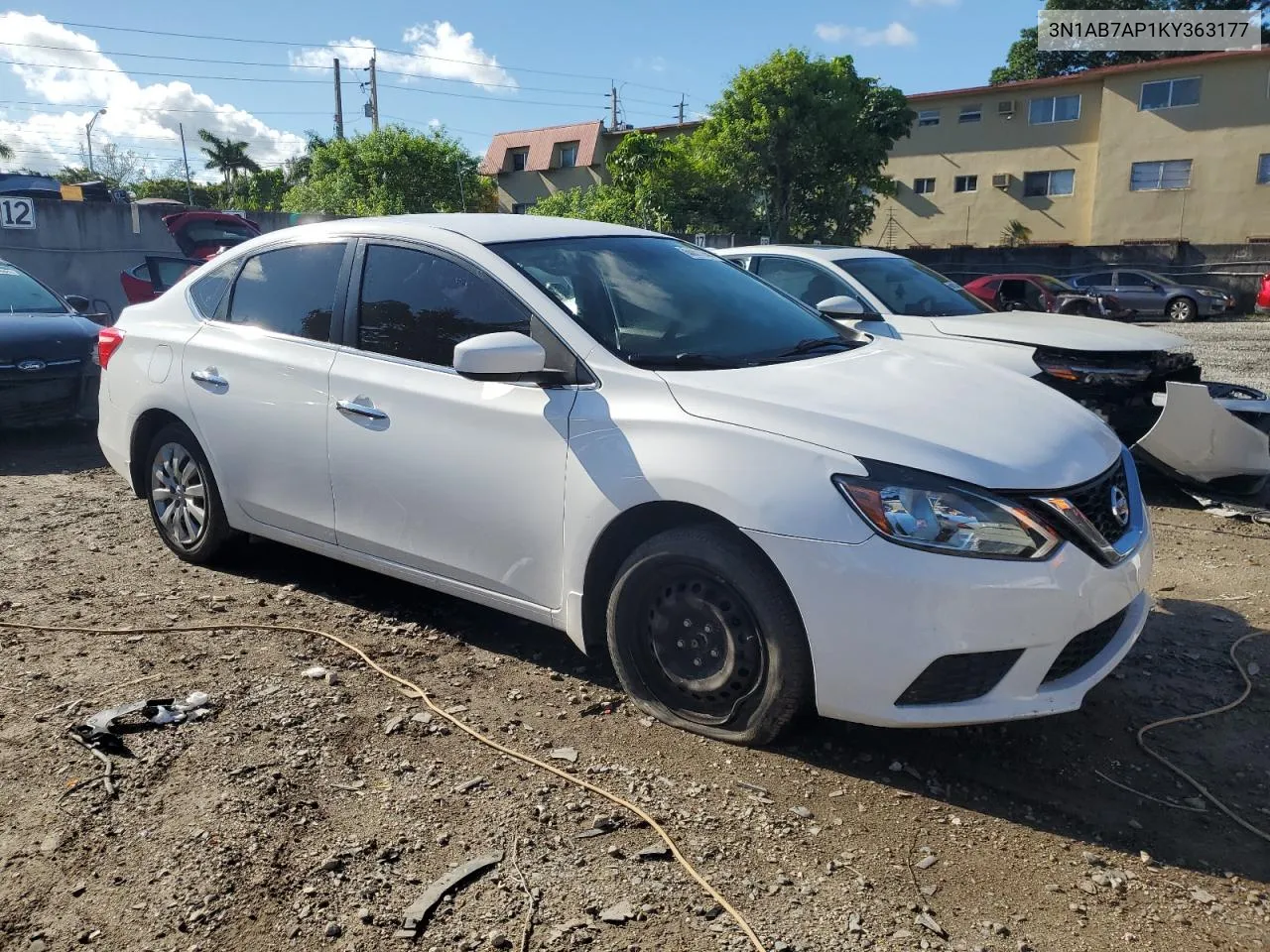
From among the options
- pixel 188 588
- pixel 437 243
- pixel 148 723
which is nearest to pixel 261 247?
pixel 437 243

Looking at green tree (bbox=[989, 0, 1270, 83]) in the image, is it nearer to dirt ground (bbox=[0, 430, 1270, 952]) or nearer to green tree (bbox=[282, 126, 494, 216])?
green tree (bbox=[282, 126, 494, 216])

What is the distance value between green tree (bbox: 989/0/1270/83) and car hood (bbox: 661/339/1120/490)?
162 feet

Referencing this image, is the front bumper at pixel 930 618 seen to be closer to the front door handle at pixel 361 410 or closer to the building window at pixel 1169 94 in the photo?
the front door handle at pixel 361 410

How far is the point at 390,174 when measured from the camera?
128 ft

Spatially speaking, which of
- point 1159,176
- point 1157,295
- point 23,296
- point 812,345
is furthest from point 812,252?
point 1159,176

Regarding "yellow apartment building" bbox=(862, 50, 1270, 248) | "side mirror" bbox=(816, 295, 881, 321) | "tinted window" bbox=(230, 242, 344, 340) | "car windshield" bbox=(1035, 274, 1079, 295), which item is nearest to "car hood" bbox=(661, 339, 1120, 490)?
"tinted window" bbox=(230, 242, 344, 340)

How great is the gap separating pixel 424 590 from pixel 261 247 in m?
1.76

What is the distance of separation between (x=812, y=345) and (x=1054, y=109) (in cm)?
3945

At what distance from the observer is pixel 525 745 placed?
11.2 feet

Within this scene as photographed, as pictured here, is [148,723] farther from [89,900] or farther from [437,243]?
[437,243]

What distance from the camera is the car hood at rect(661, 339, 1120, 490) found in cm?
304

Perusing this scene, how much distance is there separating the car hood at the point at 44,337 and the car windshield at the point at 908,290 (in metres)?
6.12

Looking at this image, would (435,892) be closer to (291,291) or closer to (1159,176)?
(291,291)

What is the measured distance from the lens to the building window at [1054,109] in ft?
124
